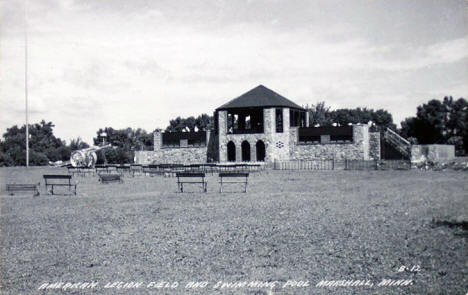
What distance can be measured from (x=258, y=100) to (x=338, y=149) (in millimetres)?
9344

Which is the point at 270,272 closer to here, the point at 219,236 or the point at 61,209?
the point at 219,236

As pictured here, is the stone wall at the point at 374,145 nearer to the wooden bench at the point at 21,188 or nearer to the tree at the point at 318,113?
the tree at the point at 318,113

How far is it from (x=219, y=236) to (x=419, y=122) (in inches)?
2643

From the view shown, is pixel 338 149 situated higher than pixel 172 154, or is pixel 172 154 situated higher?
pixel 338 149

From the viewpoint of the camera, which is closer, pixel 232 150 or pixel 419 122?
pixel 232 150

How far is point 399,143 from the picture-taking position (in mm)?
44312

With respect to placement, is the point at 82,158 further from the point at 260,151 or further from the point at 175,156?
the point at 260,151

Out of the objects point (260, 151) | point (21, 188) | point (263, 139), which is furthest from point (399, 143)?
point (21, 188)

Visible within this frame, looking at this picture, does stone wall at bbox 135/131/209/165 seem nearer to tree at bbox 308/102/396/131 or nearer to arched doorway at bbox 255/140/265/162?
arched doorway at bbox 255/140/265/162

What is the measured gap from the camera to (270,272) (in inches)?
298

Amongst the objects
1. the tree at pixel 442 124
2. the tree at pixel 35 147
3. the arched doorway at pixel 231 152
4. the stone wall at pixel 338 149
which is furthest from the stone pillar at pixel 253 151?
the tree at pixel 442 124

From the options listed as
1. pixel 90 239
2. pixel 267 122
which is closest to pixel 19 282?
pixel 90 239

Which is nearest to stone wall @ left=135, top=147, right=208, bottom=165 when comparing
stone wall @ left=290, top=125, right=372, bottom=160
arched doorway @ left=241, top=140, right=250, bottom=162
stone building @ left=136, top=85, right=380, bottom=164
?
stone building @ left=136, top=85, right=380, bottom=164

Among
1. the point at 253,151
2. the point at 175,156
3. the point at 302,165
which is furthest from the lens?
the point at 175,156
